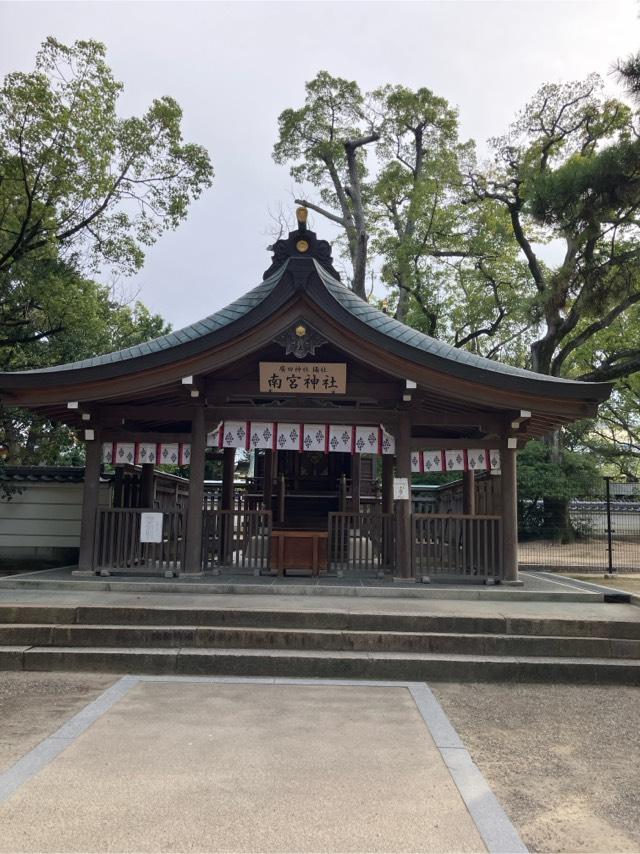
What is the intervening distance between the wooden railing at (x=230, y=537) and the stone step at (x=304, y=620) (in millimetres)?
3071

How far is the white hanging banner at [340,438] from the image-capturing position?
1142 centimetres

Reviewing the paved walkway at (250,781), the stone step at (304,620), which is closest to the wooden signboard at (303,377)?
the stone step at (304,620)

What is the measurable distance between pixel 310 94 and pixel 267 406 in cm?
2519

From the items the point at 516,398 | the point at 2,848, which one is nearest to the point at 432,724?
the point at 2,848

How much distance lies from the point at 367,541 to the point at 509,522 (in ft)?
8.53

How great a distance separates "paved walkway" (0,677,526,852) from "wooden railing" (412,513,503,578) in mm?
4731

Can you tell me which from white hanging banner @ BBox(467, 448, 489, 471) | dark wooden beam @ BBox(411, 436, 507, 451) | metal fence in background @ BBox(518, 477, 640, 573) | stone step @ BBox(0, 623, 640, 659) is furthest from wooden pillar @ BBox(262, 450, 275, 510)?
stone step @ BBox(0, 623, 640, 659)

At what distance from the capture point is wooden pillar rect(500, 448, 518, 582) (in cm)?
1090

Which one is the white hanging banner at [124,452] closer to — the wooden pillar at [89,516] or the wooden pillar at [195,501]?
the wooden pillar at [89,516]

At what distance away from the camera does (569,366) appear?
3155 centimetres

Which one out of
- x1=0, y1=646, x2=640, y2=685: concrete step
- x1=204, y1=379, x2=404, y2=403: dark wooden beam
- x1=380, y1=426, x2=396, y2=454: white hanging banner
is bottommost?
x1=0, y1=646, x2=640, y2=685: concrete step

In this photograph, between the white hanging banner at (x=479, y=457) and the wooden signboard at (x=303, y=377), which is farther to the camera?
the white hanging banner at (x=479, y=457)

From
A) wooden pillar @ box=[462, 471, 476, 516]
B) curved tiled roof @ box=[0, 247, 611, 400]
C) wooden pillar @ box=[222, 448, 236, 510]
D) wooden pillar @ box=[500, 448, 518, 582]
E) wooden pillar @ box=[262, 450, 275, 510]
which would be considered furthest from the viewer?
wooden pillar @ box=[262, 450, 275, 510]

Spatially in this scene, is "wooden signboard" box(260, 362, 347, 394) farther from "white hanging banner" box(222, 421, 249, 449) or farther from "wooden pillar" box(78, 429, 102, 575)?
"wooden pillar" box(78, 429, 102, 575)
